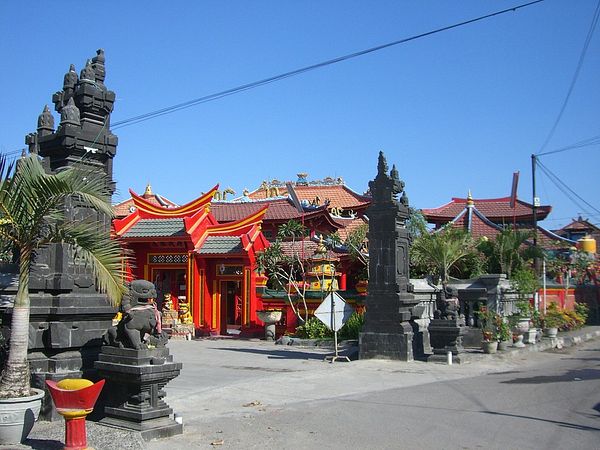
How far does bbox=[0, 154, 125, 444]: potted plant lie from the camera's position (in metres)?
6.43

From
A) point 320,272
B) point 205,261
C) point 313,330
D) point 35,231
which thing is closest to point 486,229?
point 320,272

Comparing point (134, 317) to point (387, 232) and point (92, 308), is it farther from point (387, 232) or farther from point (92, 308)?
point (387, 232)

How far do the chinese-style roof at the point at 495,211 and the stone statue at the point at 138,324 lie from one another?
110 ft

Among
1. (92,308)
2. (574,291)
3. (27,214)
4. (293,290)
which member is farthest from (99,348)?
(574,291)

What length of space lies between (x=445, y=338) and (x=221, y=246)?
13.2 metres

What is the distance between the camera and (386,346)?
50.2 feet

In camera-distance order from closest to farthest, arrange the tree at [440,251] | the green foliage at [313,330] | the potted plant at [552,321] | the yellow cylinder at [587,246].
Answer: the potted plant at [552,321] < the green foliage at [313,330] < the tree at [440,251] < the yellow cylinder at [587,246]

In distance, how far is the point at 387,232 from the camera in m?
15.8

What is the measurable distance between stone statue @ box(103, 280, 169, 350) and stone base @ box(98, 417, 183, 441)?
0.86 metres

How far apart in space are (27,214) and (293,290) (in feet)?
61.0

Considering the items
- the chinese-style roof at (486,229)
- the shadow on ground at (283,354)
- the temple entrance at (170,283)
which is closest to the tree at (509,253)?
the chinese-style roof at (486,229)

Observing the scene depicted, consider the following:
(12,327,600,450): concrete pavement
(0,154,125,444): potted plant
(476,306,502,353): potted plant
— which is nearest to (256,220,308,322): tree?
(12,327,600,450): concrete pavement

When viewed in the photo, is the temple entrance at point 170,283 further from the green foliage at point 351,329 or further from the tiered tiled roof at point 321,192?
the tiered tiled roof at point 321,192

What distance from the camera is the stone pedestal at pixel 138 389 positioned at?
698 centimetres
